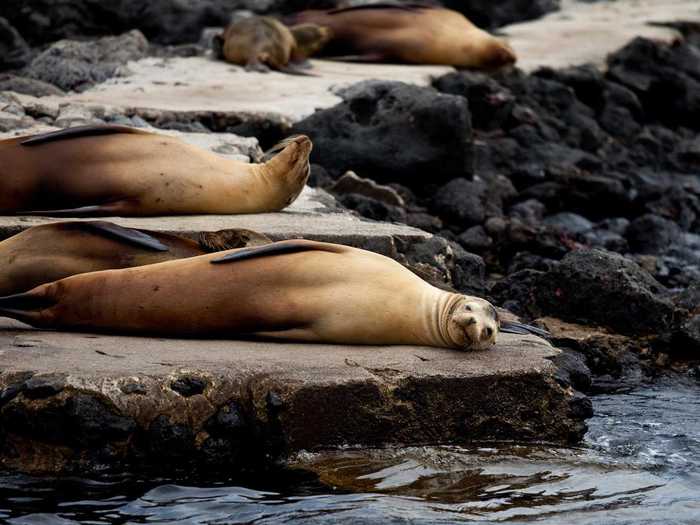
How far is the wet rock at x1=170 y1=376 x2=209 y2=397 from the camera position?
4.79 metres

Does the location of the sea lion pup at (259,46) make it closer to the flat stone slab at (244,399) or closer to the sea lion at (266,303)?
the sea lion at (266,303)

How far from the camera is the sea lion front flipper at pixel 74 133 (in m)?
6.86

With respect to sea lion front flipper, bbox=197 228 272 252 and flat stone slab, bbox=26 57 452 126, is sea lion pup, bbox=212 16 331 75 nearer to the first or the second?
flat stone slab, bbox=26 57 452 126

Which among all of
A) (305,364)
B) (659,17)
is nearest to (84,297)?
(305,364)

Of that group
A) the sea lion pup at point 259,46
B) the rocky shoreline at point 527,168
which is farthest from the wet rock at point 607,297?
the sea lion pup at point 259,46

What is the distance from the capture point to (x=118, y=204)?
22.6ft

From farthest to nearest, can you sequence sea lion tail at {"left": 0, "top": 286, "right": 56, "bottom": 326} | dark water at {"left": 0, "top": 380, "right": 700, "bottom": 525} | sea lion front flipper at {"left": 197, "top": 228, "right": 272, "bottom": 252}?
sea lion front flipper at {"left": 197, "top": 228, "right": 272, "bottom": 252} < sea lion tail at {"left": 0, "top": 286, "right": 56, "bottom": 326} < dark water at {"left": 0, "top": 380, "right": 700, "bottom": 525}

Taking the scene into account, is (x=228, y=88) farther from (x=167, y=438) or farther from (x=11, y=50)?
(x=167, y=438)

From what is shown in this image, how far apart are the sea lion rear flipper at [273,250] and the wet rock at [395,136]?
4.98 m

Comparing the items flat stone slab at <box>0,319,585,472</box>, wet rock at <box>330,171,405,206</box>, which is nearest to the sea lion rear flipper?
flat stone slab at <box>0,319,585,472</box>

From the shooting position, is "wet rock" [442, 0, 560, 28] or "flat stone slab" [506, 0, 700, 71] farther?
"wet rock" [442, 0, 560, 28]

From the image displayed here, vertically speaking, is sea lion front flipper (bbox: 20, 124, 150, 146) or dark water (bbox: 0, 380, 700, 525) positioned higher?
sea lion front flipper (bbox: 20, 124, 150, 146)

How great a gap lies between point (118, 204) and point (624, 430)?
2.70 m

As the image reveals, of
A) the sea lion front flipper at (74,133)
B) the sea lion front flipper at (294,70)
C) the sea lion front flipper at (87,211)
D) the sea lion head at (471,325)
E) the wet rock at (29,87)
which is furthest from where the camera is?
the sea lion front flipper at (294,70)
